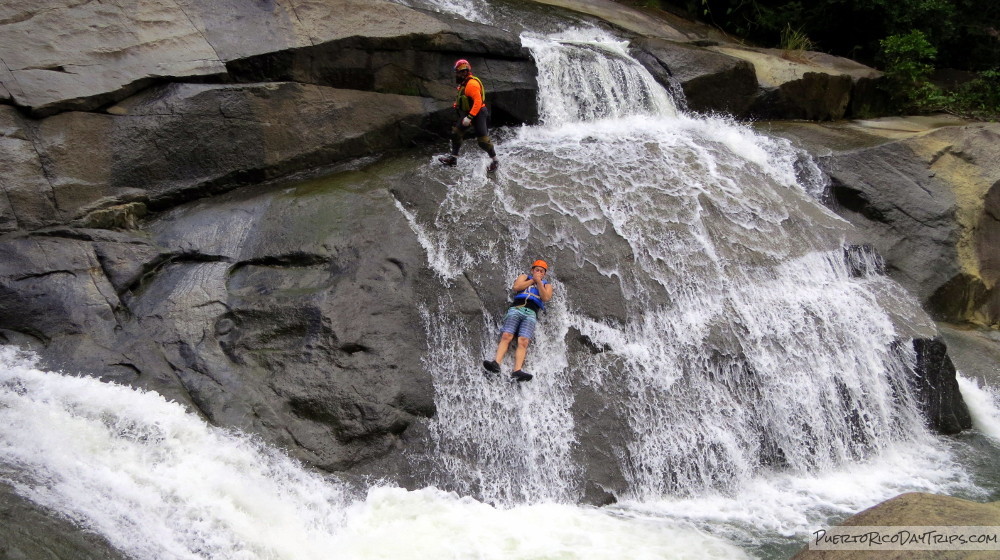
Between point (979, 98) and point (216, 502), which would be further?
point (979, 98)

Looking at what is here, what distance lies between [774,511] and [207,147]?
24.2ft

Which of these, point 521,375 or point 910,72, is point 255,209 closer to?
point 521,375

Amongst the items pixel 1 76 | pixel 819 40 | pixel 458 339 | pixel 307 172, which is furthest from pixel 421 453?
pixel 819 40

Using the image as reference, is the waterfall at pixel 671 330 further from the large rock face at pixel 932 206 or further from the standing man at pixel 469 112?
the large rock face at pixel 932 206

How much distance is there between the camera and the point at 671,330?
816cm

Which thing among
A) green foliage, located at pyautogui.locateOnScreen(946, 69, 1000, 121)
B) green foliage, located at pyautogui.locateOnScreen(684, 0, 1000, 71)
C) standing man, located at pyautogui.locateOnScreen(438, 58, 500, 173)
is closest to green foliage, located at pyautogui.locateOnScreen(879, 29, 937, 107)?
green foliage, located at pyautogui.locateOnScreen(946, 69, 1000, 121)

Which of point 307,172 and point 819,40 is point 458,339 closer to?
point 307,172

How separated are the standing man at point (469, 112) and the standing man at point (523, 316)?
2.08 metres

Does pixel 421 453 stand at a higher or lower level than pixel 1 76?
lower

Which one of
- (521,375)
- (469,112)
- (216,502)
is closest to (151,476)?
(216,502)

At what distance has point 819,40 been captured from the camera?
16156 mm

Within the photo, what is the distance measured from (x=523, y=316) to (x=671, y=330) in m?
1.72

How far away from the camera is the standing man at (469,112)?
9.25 m

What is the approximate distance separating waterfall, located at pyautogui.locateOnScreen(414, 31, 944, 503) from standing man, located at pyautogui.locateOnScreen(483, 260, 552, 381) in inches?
8.0
